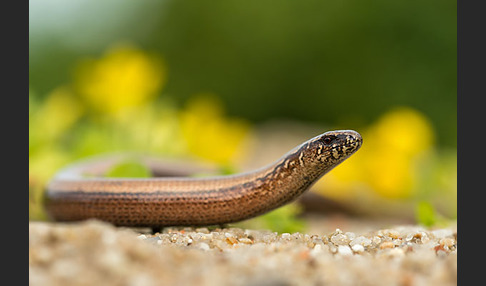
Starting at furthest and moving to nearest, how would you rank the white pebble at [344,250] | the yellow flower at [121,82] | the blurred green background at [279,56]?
the blurred green background at [279,56], the yellow flower at [121,82], the white pebble at [344,250]

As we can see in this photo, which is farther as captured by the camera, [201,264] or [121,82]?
[121,82]

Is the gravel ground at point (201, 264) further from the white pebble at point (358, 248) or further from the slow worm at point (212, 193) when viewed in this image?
the slow worm at point (212, 193)

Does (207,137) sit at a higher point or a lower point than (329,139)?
lower

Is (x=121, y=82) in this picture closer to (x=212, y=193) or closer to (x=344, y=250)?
(x=212, y=193)

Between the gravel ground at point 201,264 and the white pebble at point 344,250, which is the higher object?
the gravel ground at point 201,264

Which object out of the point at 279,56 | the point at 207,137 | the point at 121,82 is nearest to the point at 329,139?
the point at 207,137

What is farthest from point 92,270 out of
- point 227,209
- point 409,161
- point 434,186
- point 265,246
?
point 434,186

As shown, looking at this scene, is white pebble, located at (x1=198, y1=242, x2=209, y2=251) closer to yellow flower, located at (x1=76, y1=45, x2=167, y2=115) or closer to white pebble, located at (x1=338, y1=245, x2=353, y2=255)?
white pebble, located at (x1=338, y1=245, x2=353, y2=255)

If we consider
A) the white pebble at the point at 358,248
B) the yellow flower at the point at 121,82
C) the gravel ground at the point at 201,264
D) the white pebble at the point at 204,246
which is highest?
the yellow flower at the point at 121,82

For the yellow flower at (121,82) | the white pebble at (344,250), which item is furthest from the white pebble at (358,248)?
the yellow flower at (121,82)
